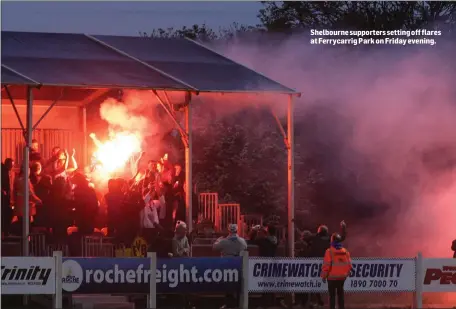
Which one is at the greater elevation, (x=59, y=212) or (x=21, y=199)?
(x=21, y=199)

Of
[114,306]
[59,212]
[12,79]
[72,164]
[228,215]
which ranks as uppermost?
[12,79]

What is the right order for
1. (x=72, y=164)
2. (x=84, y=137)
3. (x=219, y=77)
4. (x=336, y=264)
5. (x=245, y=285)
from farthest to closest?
1. (x=84, y=137)
2. (x=72, y=164)
3. (x=219, y=77)
4. (x=245, y=285)
5. (x=336, y=264)

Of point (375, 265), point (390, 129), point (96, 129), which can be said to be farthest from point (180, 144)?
point (375, 265)

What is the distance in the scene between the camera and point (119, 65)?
24406 mm

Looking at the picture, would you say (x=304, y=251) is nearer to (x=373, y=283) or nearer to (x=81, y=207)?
(x=373, y=283)

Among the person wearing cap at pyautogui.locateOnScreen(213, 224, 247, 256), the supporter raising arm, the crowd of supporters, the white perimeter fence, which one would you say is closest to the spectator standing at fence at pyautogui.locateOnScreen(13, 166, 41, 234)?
the crowd of supporters

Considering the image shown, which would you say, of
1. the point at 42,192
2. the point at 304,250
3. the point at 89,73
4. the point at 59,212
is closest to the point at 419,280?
the point at 304,250

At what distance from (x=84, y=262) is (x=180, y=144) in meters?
11.3

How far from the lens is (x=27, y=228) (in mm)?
22469

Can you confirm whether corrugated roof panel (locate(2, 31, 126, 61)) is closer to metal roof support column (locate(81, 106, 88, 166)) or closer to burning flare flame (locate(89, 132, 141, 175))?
metal roof support column (locate(81, 106, 88, 166))

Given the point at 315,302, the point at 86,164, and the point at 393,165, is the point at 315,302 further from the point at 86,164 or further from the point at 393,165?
the point at 393,165

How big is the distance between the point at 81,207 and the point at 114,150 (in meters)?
4.78

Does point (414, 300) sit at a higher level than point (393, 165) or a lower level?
lower

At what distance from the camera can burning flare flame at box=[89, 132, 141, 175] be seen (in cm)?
2758
